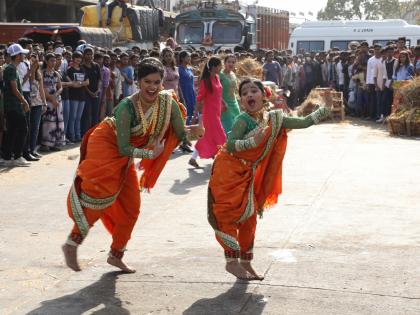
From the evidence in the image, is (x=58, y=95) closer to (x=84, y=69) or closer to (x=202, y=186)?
(x=84, y=69)

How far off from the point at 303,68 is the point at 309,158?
41.8ft

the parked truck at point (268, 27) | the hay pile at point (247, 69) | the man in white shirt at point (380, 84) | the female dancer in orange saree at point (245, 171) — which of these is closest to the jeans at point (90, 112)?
the hay pile at point (247, 69)

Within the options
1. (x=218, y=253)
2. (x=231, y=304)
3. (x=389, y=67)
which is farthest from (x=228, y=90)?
(x=389, y=67)

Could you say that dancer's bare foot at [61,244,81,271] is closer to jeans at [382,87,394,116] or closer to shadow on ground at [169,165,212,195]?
shadow on ground at [169,165,212,195]

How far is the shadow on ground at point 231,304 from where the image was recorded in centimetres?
Answer: 486

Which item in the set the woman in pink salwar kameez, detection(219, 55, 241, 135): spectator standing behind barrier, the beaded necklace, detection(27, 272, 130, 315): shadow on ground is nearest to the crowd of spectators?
detection(219, 55, 241, 135): spectator standing behind barrier

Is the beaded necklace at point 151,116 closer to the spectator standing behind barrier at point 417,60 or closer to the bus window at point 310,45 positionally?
the spectator standing behind barrier at point 417,60

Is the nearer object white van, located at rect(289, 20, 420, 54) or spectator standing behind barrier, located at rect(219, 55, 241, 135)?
spectator standing behind barrier, located at rect(219, 55, 241, 135)

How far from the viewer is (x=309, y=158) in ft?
39.5

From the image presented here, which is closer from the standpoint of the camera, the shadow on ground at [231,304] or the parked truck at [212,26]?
the shadow on ground at [231,304]

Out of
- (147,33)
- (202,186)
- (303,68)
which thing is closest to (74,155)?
(202,186)

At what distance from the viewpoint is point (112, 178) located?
5391 mm

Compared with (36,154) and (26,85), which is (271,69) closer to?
(36,154)

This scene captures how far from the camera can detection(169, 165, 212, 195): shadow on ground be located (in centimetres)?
929
